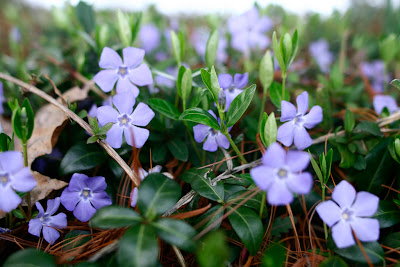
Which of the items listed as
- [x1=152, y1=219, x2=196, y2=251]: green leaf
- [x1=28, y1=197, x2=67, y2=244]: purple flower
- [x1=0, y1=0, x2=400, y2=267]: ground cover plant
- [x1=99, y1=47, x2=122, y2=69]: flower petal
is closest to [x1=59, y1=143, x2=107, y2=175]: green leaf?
[x1=0, y1=0, x2=400, y2=267]: ground cover plant

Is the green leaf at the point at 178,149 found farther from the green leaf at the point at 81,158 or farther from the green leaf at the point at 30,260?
the green leaf at the point at 30,260

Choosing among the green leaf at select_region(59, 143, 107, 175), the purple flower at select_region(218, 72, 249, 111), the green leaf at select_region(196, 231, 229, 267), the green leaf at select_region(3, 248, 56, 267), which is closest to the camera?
the green leaf at select_region(196, 231, 229, 267)

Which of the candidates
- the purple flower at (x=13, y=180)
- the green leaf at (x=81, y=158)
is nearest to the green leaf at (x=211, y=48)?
the green leaf at (x=81, y=158)

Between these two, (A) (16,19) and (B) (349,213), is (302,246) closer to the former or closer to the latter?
(B) (349,213)

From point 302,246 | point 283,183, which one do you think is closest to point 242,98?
point 283,183

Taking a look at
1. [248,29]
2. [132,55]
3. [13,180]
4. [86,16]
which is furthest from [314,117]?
[86,16]

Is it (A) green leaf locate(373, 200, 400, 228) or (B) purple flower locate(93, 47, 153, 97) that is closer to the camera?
(A) green leaf locate(373, 200, 400, 228)

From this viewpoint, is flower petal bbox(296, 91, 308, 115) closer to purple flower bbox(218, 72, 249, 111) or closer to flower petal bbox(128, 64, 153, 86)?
purple flower bbox(218, 72, 249, 111)
